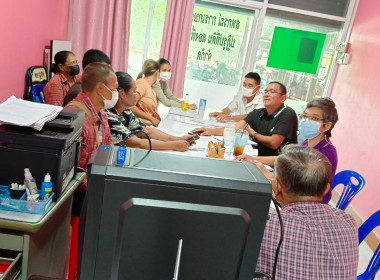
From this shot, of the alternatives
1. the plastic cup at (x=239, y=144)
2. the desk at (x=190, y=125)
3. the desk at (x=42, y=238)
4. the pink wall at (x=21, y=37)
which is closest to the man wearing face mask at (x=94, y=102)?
the desk at (x=42, y=238)

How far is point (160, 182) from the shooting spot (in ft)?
1.90

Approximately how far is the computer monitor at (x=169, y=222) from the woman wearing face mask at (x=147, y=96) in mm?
2934

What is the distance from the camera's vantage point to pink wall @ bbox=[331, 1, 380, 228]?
3373 millimetres

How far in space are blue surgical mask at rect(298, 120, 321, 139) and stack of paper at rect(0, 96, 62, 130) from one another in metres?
1.57

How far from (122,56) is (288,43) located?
88.3 inches

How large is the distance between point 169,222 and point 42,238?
3.76 feet

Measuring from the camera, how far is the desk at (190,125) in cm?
255

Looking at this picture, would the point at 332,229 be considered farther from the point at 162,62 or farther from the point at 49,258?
the point at 162,62

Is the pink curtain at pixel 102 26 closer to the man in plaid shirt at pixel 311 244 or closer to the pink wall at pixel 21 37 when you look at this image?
the pink wall at pixel 21 37

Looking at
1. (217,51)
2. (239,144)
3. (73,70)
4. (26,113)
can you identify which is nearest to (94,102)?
(26,113)

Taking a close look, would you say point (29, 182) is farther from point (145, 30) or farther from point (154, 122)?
point (145, 30)

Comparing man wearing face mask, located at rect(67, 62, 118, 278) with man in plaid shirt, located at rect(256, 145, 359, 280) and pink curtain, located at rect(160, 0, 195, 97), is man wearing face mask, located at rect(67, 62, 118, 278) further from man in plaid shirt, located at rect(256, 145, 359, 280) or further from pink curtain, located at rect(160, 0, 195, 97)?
pink curtain, located at rect(160, 0, 195, 97)

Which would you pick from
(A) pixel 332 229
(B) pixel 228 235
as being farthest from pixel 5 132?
(A) pixel 332 229

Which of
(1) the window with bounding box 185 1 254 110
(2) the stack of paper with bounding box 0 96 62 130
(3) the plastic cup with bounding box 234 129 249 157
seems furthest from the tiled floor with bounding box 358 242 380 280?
(1) the window with bounding box 185 1 254 110
